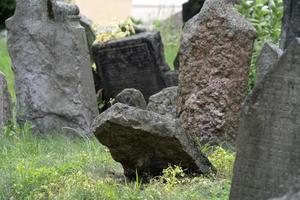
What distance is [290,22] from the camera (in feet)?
25.0

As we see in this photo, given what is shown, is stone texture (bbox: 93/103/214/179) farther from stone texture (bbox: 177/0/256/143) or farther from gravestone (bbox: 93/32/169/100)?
gravestone (bbox: 93/32/169/100)

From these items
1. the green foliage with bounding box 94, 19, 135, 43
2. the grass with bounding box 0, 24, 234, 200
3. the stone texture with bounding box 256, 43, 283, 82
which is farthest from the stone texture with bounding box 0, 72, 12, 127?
the green foliage with bounding box 94, 19, 135, 43

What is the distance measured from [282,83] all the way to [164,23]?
13.8 meters

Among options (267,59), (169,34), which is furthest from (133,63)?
(169,34)

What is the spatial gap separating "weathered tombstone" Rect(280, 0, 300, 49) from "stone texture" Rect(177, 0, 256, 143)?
0.52m

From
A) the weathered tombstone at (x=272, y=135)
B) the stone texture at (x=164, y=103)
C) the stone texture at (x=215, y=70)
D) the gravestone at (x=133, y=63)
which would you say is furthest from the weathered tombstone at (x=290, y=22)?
the weathered tombstone at (x=272, y=135)

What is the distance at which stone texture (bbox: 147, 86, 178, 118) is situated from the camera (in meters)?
8.04

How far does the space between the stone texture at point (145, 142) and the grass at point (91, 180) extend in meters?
0.11

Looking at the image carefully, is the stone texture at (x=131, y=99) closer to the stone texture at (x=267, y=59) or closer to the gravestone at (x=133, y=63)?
the stone texture at (x=267, y=59)

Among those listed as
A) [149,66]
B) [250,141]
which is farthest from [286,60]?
[149,66]

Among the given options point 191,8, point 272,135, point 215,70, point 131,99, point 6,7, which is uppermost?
point 272,135

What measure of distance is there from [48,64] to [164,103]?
4.13 ft

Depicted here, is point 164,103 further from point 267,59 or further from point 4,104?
point 4,104

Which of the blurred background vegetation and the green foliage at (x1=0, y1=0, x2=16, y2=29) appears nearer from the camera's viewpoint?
the blurred background vegetation
